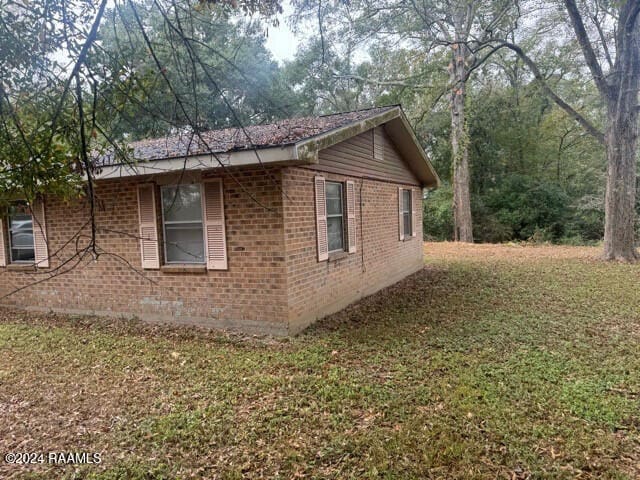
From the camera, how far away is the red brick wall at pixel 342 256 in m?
5.77

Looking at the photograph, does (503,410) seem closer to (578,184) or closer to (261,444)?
(261,444)

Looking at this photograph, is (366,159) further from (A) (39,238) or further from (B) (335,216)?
(A) (39,238)

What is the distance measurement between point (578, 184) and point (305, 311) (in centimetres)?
1998

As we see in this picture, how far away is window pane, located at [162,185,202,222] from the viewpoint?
6102 mm

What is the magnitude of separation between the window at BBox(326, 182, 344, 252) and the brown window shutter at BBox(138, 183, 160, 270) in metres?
2.75

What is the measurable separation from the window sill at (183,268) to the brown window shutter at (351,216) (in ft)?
8.70

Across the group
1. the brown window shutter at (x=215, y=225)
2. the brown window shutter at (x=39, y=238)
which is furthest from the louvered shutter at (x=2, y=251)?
the brown window shutter at (x=215, y=225)

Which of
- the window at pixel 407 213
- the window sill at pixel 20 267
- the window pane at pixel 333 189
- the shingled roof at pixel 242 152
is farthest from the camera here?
the window at pixel 407 213

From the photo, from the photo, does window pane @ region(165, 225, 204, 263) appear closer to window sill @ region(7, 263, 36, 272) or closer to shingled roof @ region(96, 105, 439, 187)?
shingled roof @ region(96, 105, 439, 187)

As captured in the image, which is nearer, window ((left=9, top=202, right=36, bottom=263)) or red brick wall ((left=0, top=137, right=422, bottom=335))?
red brick wall ((left=0, top=137, right=422, bottom=335))

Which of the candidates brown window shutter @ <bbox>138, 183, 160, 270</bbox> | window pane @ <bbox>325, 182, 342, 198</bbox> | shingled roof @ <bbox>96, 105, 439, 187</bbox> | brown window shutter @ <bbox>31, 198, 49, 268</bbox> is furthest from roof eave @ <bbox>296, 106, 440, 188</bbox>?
brown window shutter @ <bbox>31, 198, 49, 268</bbox>

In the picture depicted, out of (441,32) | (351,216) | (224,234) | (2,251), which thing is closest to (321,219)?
(351,216)

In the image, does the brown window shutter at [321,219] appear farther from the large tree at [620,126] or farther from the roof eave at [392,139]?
the large tree at [620,126]

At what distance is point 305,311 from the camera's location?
604cm
